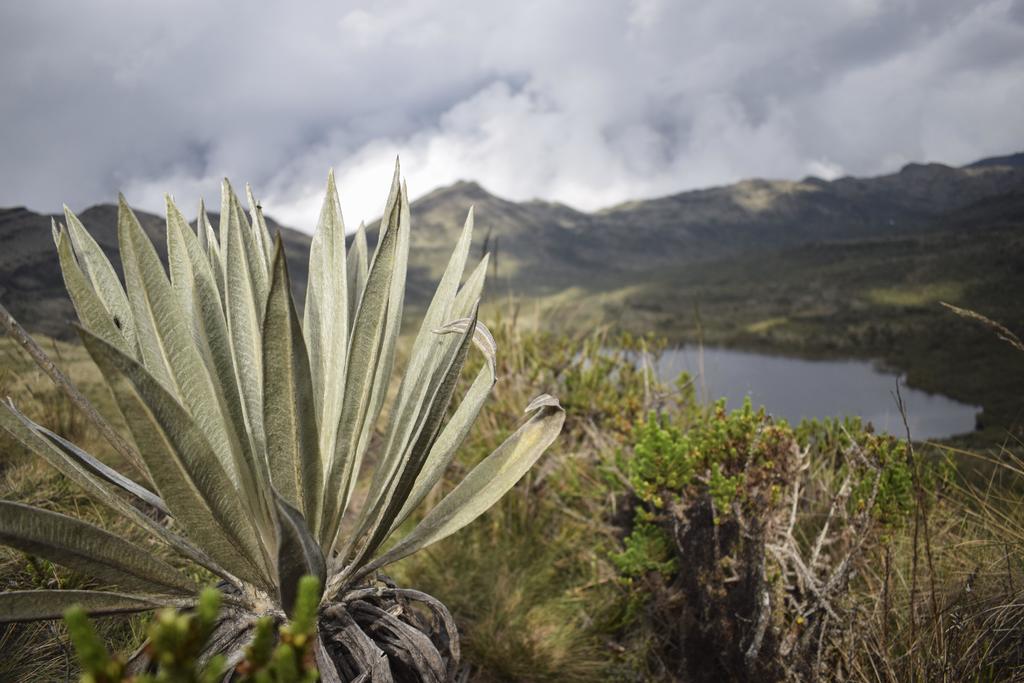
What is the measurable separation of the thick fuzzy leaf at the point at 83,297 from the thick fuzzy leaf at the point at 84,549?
0.38 metres

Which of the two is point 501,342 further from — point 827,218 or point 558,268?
point 827,218

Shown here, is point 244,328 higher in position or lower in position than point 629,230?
lower

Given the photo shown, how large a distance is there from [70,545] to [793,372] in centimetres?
2525

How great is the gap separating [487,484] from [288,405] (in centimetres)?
50

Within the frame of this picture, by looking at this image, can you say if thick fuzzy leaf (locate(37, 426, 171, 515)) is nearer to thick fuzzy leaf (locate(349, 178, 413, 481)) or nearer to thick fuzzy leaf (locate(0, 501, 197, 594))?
thick fuzzy leaf (locate(0, 501, 197, 594))

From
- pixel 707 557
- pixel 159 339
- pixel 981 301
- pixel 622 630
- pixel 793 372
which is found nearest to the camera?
pixel 159 339

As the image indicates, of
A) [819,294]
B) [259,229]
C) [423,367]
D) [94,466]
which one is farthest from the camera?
[819,294]

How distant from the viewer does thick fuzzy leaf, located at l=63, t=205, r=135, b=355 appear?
1386 millimetres

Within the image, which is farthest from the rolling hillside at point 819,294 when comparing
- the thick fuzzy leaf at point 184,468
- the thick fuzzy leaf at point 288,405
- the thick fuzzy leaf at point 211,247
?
the thick fuzzy leaf at point 211,247

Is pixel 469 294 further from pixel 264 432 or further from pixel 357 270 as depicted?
pixel 264 432

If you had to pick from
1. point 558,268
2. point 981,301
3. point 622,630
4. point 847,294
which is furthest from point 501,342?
point 558,268

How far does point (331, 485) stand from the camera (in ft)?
4.55

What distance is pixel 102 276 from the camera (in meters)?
1.43

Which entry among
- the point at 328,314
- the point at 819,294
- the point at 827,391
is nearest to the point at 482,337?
the point at 328,314
